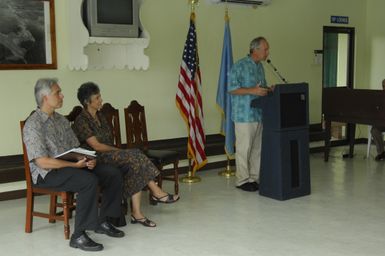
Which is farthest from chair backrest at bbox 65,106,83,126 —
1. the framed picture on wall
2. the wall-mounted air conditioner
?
the wall-mounted air conditioner

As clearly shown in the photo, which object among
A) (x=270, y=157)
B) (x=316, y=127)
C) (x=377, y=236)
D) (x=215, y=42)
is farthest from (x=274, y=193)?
(x=316, y=127)

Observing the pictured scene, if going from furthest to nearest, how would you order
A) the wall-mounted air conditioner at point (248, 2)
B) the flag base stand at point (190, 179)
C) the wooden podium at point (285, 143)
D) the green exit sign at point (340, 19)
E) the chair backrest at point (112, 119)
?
1. the green exit sign at point (340, 19)
2. the wall-mounted air conditioner at point (248, 2)
3. the flag base stand at point (190, 179)
4. the wooden podium at point (285, 143)
5. the chair backrest at point (112, 119)

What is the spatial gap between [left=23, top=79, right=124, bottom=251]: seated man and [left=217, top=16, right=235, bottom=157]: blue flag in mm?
2325

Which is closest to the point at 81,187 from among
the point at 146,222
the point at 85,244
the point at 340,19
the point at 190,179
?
the point at 85,244

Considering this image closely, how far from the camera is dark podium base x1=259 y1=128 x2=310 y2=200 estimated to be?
4.84 m

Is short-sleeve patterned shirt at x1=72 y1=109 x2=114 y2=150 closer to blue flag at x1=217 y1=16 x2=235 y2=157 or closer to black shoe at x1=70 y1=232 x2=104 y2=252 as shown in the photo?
black shoe at x1=70 y1=232 x2=104 y2=252

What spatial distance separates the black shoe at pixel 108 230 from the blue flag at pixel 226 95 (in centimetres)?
237

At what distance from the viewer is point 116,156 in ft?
13.5

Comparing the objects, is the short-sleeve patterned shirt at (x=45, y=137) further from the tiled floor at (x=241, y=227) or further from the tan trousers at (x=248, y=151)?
the tan trousers at (x=248, y=151)

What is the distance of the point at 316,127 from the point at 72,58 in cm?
407

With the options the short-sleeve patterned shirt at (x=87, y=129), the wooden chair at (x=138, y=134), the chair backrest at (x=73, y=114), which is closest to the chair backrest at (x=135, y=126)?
the wooden chair at (x=138, y=134)

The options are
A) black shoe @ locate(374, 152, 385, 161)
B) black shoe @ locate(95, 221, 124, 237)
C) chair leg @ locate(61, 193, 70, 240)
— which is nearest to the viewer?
chair leg @ locate(61, 193, 70, 240)

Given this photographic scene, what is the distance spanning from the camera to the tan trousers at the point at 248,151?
519 centimetres

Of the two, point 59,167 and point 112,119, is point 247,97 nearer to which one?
point 112,119
